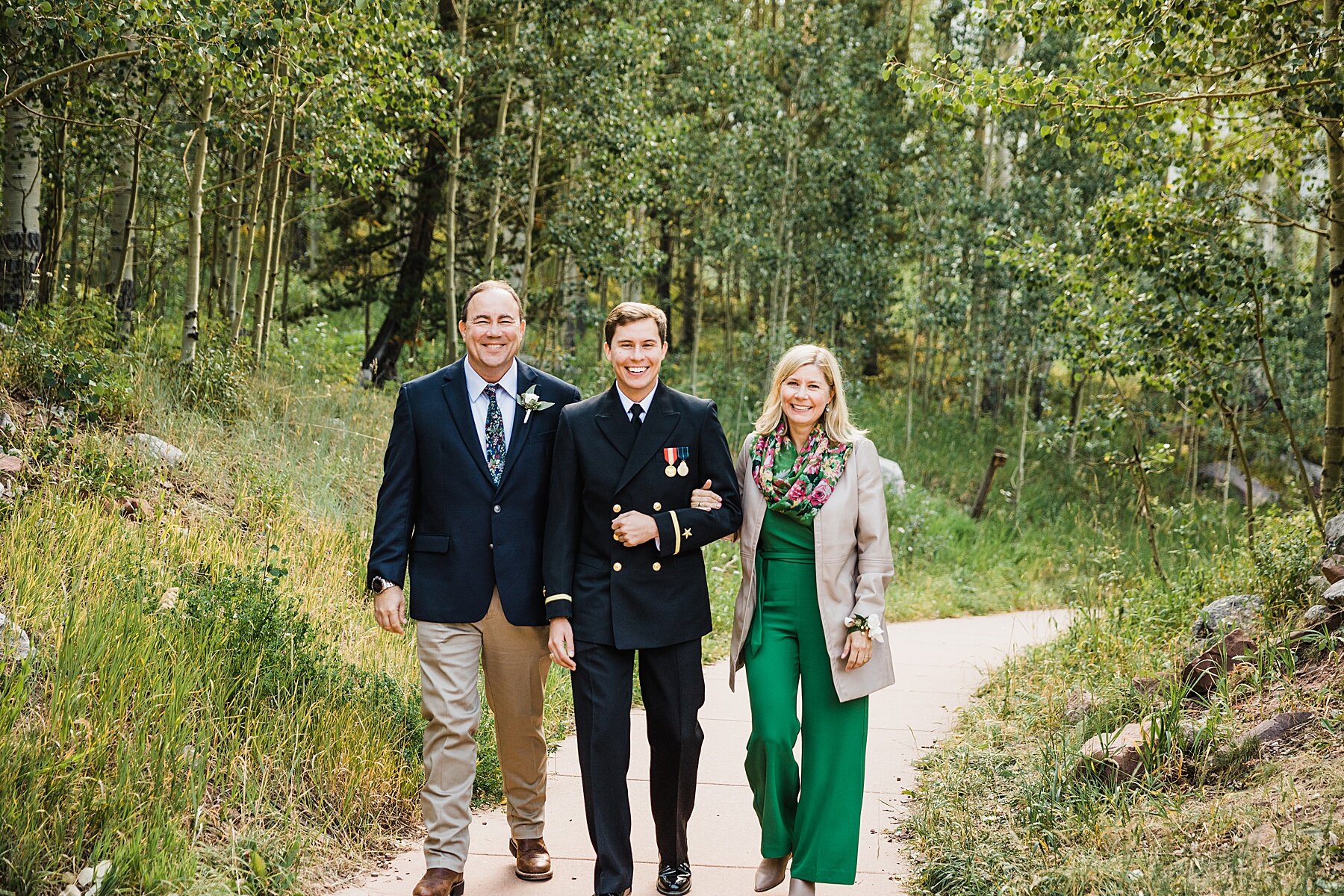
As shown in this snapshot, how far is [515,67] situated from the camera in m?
13.4

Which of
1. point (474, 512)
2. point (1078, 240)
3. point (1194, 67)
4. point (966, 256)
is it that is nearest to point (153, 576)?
point (474, 512)

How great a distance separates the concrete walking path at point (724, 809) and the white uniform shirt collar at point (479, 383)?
1.90 meters

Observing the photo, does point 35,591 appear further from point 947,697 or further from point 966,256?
point 966,256

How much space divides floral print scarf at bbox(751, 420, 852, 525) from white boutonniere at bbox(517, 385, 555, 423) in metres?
0.88

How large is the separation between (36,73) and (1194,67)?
8516 mm

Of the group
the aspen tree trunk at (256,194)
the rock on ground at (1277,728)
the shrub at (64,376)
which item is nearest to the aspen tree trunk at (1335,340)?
the rock on ground at (1277,728)

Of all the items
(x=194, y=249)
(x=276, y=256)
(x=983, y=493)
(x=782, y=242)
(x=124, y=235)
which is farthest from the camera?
(x=782, y=242)

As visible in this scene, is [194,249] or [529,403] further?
[194,249]

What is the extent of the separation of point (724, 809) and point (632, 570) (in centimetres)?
184

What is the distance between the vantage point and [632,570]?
13.6 feet

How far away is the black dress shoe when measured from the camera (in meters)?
4.29

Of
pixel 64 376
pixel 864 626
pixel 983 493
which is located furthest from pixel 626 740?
pixel 983 493

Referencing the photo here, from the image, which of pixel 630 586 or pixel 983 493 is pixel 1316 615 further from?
pixel 983 493

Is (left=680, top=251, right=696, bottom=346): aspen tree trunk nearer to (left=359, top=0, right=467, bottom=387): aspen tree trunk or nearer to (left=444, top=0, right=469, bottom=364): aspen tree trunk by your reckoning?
(left=359, top=0, right=467, bottom=387): aspen tree trunk
